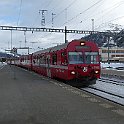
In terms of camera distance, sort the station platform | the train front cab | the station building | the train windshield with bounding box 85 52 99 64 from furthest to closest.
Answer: the station building
the train windshield with bounding box 85 52 99 64
the train front cab
the station platform

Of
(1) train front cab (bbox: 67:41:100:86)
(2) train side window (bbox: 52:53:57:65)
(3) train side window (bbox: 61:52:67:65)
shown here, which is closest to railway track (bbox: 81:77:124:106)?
(1) train front cab (bbox: 67:41:100:86)

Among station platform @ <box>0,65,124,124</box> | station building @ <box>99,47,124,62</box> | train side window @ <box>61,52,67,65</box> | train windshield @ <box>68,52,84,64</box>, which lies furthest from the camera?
station building @ <box>99,47,124,62</box>

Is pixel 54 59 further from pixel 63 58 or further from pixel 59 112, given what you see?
pixel 59 112

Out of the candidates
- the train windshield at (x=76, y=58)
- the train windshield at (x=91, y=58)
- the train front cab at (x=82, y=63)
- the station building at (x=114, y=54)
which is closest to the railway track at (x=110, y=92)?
the train front cab at (x=82, y=63)

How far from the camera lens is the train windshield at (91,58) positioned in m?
23.5

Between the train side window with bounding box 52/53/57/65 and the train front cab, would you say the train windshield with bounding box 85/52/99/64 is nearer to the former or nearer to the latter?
the train front cab

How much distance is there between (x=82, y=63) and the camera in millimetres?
23172

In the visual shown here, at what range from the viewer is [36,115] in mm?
10234

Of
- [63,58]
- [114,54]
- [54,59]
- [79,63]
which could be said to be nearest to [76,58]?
[79,63]

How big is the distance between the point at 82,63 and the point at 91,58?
A: 0.94m

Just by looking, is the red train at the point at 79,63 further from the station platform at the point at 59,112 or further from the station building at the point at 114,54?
the station building at the point at 114,54

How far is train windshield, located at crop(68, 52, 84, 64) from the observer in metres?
23.1

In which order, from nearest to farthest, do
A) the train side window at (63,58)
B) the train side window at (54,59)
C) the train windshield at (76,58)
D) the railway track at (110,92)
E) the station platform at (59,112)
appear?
the station platform at (59,112)
the railway track at (110,92)
the train windshield at (76,58)
the train side window at (63,58)
the train side window at (54,59)

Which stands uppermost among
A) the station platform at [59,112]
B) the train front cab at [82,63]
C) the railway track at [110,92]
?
the train front cab at [82,63]
